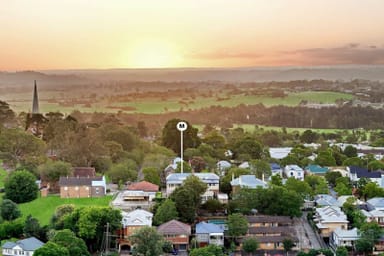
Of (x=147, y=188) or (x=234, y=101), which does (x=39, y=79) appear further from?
(x=147, y=188)

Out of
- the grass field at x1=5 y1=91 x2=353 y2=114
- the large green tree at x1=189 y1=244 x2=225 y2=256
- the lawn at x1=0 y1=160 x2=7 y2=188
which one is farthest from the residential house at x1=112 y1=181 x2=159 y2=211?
the grass field at x1=5 y1=91 x2=353 y2=114

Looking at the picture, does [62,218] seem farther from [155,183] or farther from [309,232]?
[309,232]

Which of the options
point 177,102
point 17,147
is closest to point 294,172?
point 17,147

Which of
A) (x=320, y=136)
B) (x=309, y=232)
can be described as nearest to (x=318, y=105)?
(x=320, y=136)

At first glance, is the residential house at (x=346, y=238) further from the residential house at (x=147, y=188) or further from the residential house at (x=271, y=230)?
the residential house at (x=147, y=188)

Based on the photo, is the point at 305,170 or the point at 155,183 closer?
the point at 155,183

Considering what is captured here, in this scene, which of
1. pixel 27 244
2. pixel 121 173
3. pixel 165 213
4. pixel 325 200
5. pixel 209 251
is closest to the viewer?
pixel 209 251
